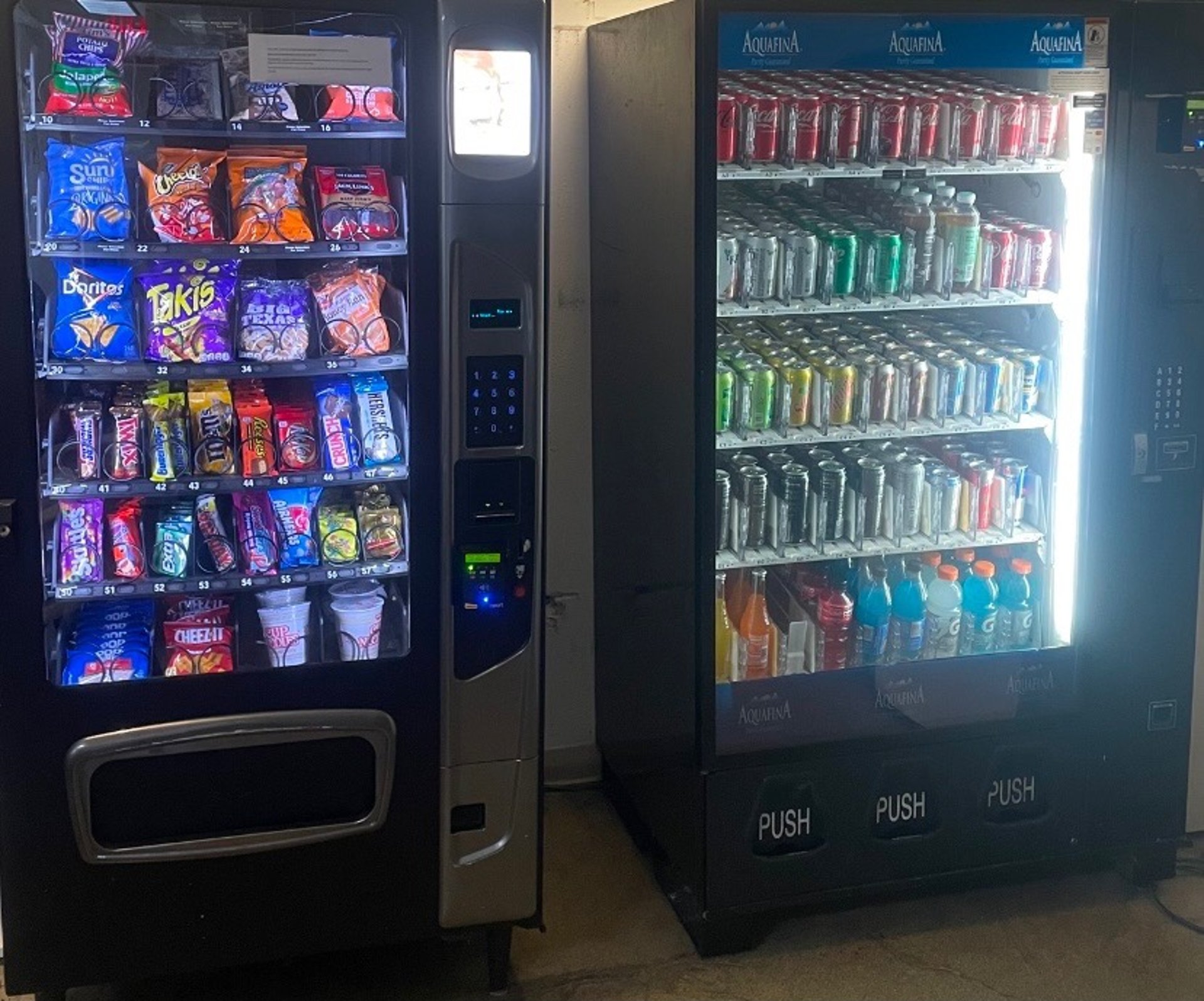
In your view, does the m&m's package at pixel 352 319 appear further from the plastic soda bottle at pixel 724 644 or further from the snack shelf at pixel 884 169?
the plastic soda bottle at pixel 724 644

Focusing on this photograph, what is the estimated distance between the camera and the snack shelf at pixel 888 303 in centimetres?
269

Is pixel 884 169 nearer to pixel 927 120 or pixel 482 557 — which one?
pixel 927 120

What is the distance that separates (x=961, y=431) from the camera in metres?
2.91

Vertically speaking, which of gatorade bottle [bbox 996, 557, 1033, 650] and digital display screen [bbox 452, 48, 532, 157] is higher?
digital display screen [bbox 452, 48, 532, 157]

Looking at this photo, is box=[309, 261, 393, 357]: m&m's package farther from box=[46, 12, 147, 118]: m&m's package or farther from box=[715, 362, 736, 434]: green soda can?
box=[715, 362, 736, 434]: green soda can

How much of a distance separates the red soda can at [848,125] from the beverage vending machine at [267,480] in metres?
0.69

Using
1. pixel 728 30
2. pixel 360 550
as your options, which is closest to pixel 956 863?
pixel 360 550

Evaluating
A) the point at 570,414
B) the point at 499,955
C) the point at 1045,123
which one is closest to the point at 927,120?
the point at 1045,123

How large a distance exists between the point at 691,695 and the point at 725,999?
1.97 feet

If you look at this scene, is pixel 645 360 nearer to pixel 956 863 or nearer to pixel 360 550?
pixel 360 550

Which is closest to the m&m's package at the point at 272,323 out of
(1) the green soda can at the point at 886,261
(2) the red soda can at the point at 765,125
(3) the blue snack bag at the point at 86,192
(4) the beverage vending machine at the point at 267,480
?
(4) the beverage vending machine at the point at 267,480

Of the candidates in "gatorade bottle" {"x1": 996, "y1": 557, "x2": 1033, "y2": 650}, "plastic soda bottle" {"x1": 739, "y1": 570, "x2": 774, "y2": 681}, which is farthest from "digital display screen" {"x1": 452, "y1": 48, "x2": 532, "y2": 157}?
"gatorade bottle" {"x1": 996, "y1": 557, "x2": 1033, "y2": 650}

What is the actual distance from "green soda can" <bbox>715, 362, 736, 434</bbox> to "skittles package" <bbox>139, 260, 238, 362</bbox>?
0.96m

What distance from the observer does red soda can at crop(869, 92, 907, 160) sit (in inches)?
108
